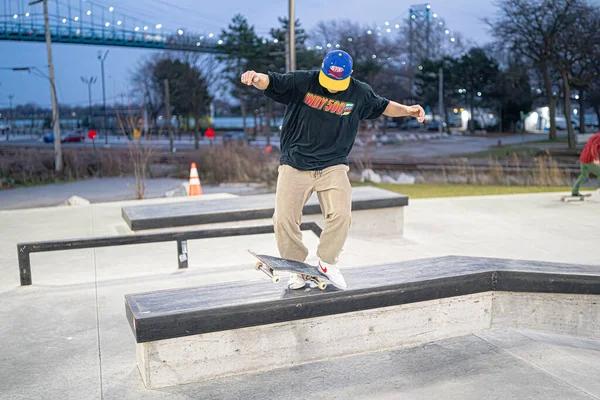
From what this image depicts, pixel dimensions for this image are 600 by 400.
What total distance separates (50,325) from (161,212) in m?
3.08

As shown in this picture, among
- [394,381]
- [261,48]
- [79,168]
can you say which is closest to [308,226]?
[394,381]

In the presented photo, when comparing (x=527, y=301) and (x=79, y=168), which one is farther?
(x=79, y=168)

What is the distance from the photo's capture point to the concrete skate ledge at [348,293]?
11.8ft

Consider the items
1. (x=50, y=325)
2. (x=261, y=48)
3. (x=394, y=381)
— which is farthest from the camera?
(x=261, y=48)

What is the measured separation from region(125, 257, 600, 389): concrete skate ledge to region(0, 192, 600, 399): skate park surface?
3.6 inches

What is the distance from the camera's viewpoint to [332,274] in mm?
4207

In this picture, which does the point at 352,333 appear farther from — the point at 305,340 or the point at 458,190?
the point at 458,190

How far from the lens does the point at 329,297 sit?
394cm

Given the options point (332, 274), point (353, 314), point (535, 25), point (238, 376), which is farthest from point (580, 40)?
point (238, 376)

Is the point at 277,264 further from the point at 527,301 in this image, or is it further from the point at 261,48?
the point at 261,48

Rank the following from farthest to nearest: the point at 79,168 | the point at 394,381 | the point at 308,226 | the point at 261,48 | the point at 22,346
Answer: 1. the point at 261,48
2. the point at 79,168
3. the point at 308,226
4. the point at 22,346
5. the point at 394,381

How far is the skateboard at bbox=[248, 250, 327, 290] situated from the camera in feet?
13.1

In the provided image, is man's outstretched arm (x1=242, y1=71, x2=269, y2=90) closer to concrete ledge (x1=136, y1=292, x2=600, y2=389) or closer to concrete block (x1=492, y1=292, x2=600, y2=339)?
concrete ledge (x1=136, y1=292, x2=600, y2=389)

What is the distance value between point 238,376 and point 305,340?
1.62ft
